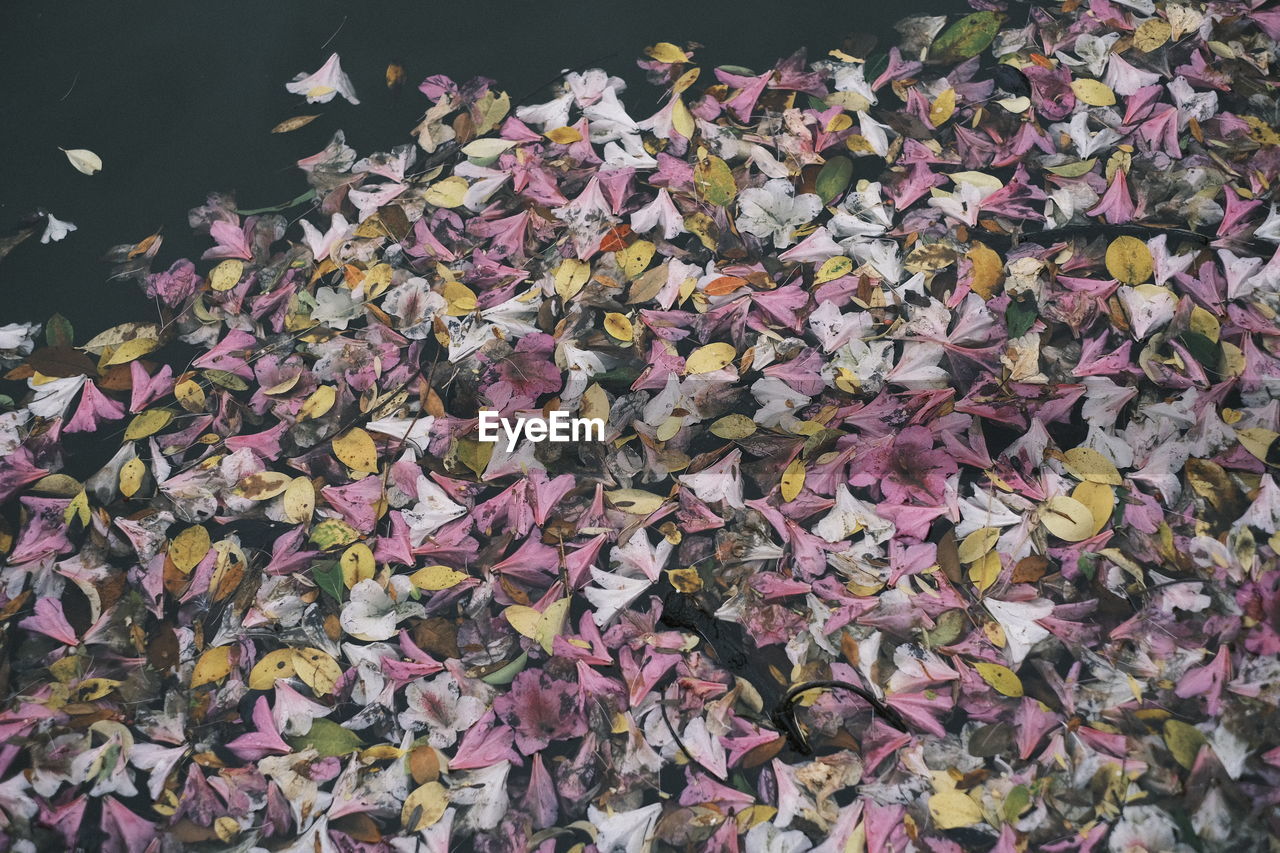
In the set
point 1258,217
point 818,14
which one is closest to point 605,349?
point 818,14

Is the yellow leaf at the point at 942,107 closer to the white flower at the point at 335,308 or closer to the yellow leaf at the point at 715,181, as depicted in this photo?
the yellow leaf at the point at 715,181

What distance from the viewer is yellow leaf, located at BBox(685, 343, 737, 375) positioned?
30.2 inches

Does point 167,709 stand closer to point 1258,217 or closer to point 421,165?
point 421,165

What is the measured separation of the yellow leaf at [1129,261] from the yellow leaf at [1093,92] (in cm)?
15

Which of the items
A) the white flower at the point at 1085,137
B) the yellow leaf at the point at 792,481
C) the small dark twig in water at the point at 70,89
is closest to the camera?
the yellow leaf at the point at 792,481

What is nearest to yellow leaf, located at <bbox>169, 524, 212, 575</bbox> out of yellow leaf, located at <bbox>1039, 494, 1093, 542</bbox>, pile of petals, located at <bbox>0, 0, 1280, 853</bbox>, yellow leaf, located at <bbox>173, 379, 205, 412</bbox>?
pile of petals, located at <bbox>0, 0, 1280, 853</bbox>

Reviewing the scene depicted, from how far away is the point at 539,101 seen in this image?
90 centimetres

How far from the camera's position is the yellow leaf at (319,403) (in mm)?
773

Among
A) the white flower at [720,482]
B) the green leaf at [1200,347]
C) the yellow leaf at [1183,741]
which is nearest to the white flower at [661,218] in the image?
the white flower at [720,482]

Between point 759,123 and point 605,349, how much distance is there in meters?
0.28

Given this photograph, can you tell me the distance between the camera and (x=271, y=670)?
70 centimetres

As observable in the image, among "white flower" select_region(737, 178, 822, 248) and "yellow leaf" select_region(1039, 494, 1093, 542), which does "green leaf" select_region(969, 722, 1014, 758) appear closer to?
"yellow leaf" select_region(1039, 494, 1093, 542)

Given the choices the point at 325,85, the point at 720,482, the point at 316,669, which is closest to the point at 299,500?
the point at 316,669

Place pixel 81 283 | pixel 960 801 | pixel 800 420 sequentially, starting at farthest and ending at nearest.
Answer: pixel 81 283, pixel 800 420, pixel 960 801
